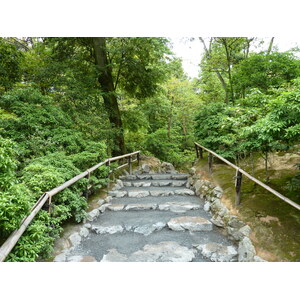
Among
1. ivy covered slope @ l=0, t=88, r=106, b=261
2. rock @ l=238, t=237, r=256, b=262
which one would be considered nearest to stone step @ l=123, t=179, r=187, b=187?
ivy covered slope @ l=0, t=88, r=106, b=261

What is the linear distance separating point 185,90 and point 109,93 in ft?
15.4

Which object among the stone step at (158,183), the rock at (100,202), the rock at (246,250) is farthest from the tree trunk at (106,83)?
the rock at (246,250)

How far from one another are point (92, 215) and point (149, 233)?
1.12m

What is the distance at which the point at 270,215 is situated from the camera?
9.49 feet

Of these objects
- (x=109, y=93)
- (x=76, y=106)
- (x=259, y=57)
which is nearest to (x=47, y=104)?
(x=76, y=106)

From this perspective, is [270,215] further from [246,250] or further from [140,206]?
[140,206]

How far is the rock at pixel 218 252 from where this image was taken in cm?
257

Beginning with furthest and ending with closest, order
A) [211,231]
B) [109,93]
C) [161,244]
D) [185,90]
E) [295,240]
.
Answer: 1. [185,90]
2. [109,93]
3. [211,231]
4. [161,244]
5. [295,240]

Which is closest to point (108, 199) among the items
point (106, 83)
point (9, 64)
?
point (9, 64)

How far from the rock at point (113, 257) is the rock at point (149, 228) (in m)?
0.59

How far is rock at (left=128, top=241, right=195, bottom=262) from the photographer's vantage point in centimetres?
256

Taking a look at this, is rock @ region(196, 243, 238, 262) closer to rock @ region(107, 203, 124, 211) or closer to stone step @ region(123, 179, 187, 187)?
rock @ region(107, 203, 124, 211)
